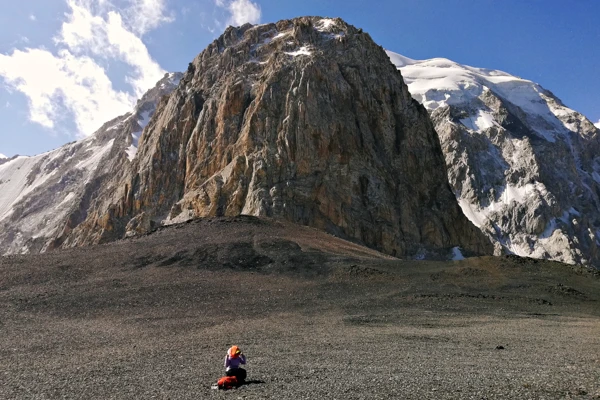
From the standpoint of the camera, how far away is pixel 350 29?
63594mm

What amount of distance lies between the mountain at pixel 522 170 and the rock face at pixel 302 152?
146 feet

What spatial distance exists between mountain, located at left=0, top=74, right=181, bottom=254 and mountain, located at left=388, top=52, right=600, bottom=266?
6639 cm

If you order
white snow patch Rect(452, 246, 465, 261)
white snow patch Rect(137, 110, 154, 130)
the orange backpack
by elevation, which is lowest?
the orange backpack

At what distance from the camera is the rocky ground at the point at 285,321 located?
10648 millimetres

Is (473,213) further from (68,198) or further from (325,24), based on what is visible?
(68,198)

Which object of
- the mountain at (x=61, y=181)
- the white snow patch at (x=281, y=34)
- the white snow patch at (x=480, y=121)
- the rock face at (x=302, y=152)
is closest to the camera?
the rock face at (x=302, y=152)

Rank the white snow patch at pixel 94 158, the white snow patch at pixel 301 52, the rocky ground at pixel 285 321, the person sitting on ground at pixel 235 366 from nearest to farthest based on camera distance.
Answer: the person sitting on ground at pixel 235 366
the rocky ground at pixel 285 321
the white snow patch at pixel 301 52
the white snow patch at pixel 94 158

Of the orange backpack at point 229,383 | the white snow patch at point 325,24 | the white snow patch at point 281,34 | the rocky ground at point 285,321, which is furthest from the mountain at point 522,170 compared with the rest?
the orange backpack at point 229,383

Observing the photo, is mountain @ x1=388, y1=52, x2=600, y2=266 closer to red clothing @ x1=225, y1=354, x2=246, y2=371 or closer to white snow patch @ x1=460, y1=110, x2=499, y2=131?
white snow patch @ x1=460, y1=110, x2=499, y2=131

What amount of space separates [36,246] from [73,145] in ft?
181

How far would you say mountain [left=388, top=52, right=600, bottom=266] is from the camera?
330 ft

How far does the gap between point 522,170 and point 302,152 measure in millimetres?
74300

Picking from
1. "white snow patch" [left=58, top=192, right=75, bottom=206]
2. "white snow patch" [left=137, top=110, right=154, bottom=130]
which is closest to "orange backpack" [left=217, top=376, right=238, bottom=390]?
"white snow patch" [left=58, top=192, right=75, bottom=206]

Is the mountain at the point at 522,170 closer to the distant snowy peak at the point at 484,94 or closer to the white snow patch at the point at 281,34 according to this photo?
the distant snowy peak at the point at 484,94
